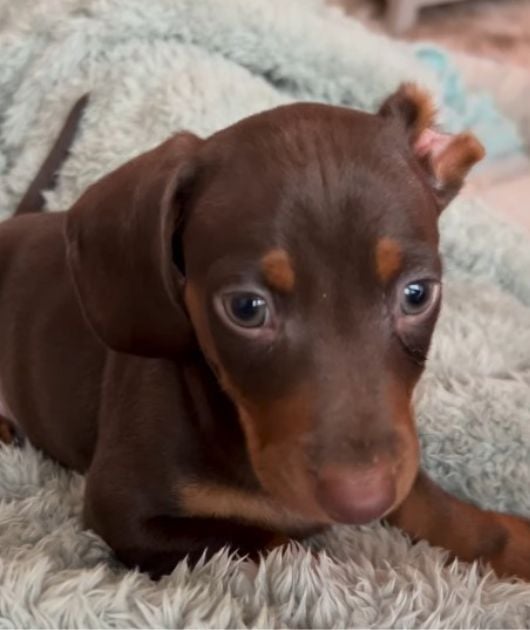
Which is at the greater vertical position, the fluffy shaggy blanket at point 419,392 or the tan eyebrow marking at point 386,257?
the tan eyebrow marking at point 386,257

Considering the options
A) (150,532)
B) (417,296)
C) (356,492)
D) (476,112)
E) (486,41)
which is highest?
(417,296)

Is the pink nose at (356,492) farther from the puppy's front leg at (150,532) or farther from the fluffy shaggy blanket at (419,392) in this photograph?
the puppy's front leg at (150,532)

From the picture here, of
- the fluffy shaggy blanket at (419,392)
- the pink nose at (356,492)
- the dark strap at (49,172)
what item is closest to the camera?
the pink nose at (356,492)

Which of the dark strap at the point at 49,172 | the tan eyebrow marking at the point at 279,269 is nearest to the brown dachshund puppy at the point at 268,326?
the tan eyebrow marking at the point at 279,269

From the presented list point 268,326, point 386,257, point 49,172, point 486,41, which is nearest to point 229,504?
point 268,326

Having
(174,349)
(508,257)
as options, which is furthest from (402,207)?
(508,257)

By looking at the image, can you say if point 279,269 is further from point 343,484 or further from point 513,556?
point 513,556

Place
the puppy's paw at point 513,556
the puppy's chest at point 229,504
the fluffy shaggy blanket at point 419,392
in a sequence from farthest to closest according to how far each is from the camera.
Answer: the puppy's paw at point 513,556 → the puppy's chest at point 229,504 → the fluffy shaggy blanket at point 419,392
